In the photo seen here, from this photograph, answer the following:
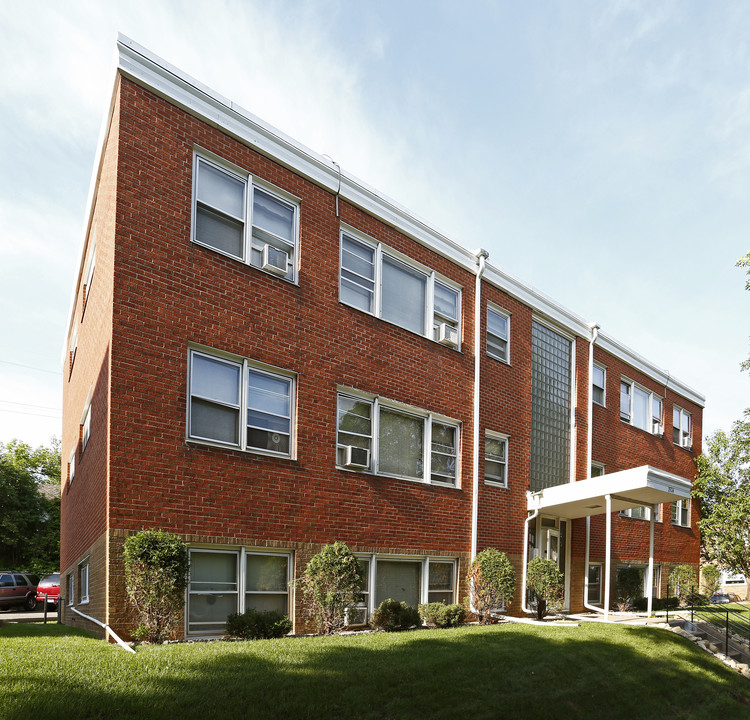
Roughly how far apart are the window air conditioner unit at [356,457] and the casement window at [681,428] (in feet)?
63.0

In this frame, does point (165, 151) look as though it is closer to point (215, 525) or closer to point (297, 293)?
point (297, 293)

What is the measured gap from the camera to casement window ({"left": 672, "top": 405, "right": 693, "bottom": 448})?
2903 centimetres

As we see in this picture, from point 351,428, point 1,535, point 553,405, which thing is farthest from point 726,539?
point 1,535

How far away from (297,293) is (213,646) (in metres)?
6.21

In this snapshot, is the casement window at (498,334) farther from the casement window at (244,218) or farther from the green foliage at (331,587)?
the green foliage at (331,587)

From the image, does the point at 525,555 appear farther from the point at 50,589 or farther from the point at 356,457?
the point at 50,589

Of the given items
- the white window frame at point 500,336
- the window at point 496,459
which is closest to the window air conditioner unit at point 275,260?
the white window frame at point 500,336

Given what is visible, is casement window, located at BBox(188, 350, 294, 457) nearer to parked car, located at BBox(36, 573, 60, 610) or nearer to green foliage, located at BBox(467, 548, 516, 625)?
green foliage, located at BBox(467, 548, 516, 625)

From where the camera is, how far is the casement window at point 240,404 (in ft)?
37.3

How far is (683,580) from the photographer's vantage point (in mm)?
26609

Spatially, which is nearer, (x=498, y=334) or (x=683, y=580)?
(x=498, y=334)

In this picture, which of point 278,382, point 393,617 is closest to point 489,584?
point 393,617

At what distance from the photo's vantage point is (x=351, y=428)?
13.9 m

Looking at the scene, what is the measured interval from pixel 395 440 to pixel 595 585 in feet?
35.0
